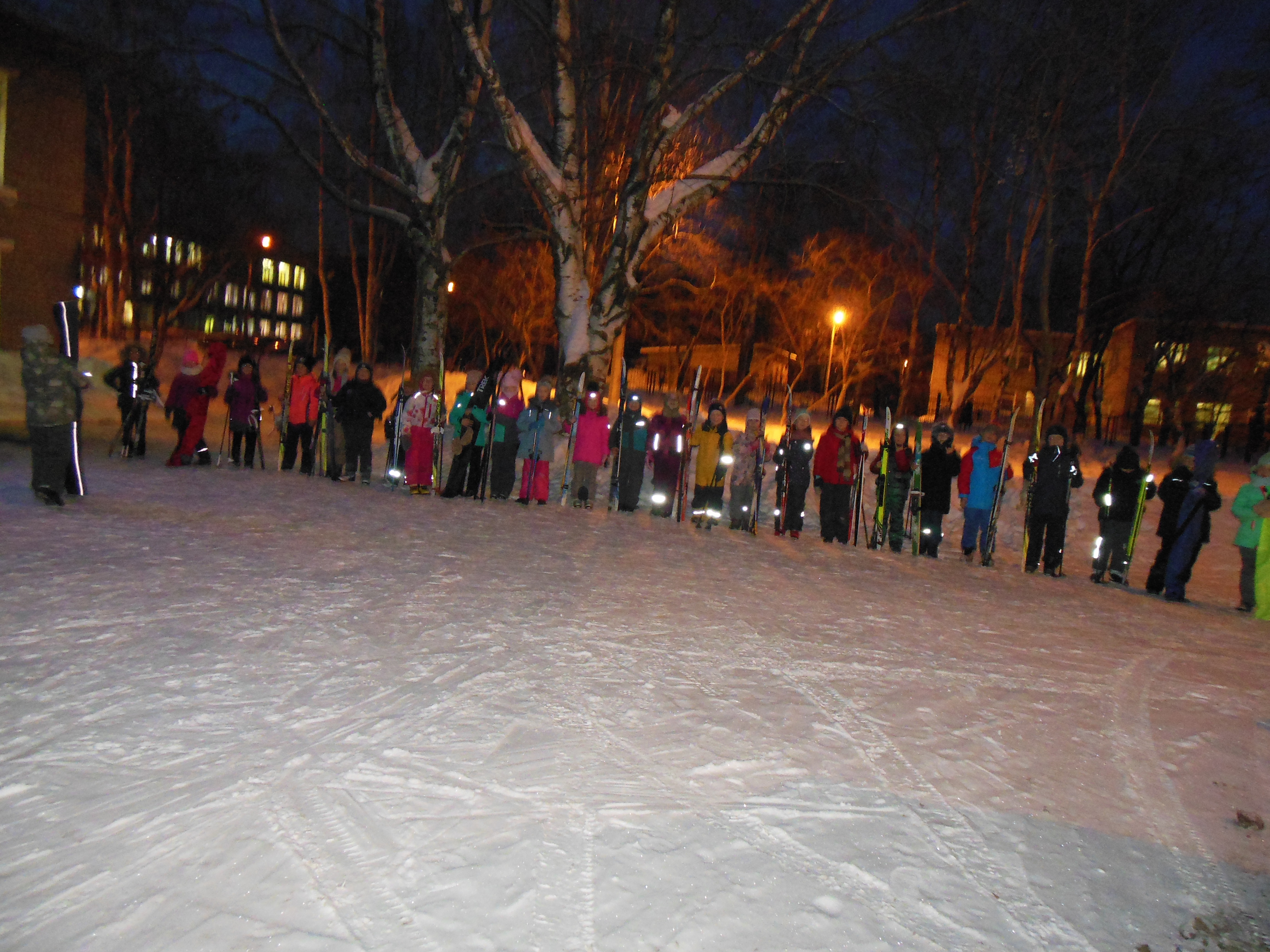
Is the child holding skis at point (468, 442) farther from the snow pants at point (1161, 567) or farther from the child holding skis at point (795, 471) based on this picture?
the snow pants at point (1161, 567)

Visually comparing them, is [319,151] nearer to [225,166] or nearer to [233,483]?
[225,166]

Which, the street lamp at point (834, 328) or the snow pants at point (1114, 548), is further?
the street lamp at point (834, 328)

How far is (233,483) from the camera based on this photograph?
10.6m

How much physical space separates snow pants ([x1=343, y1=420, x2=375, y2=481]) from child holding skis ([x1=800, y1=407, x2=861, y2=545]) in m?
6.16

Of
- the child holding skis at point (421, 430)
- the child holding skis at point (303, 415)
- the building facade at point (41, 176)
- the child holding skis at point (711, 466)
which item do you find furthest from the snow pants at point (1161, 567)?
the building facade at point (41, 176)

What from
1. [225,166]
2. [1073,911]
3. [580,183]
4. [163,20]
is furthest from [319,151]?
[1073,911]

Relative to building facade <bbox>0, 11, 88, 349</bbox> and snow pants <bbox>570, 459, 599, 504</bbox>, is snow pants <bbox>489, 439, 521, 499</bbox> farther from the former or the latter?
building facade <bbox>0, 11, 88, 349</bbox>

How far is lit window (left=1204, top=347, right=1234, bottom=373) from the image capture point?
1099 inches

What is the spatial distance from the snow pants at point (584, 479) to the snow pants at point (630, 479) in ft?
1.21

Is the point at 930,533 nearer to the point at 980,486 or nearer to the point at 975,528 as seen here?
the point at 975,528

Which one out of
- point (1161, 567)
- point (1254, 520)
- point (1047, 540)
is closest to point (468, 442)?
point (1047, 540)

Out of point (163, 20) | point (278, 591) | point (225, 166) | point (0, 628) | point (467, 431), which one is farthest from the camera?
point (225, 166)

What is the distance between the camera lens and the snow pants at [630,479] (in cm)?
1184

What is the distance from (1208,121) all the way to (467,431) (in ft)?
50.3
